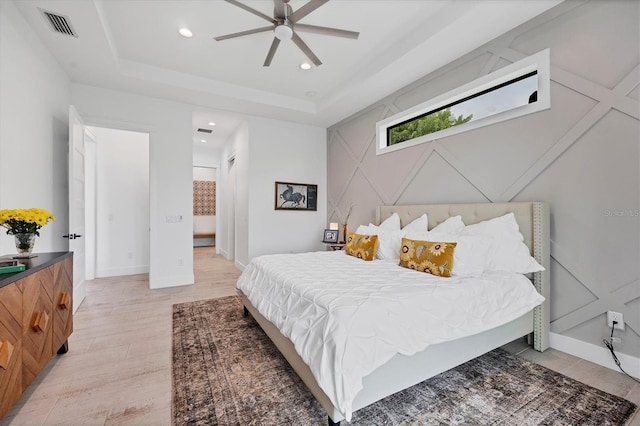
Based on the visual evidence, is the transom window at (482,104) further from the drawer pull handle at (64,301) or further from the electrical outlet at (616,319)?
the drawer pull handle at (64,301)

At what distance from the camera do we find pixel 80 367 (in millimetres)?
2008

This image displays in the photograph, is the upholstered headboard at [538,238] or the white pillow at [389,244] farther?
the white pillow at [389,244]

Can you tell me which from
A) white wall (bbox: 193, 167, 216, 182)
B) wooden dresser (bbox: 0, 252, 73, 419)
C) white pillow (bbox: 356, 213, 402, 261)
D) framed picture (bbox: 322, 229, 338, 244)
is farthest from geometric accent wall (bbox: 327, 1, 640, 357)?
white wall (bbox: 193, 167, 216, 182)

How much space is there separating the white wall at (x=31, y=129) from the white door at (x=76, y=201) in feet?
0.51

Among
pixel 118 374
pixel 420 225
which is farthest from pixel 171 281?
pixel 420 225

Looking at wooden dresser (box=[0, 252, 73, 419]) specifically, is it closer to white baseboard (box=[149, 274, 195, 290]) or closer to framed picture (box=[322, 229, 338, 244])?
white baseboard (box=[149, 274, 195, 290])

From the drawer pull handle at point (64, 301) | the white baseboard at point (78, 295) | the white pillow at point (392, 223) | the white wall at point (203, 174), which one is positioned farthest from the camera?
the white wall at point (203, 174)

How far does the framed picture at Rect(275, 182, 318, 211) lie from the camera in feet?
16.5

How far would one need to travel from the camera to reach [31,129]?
8.17 ft

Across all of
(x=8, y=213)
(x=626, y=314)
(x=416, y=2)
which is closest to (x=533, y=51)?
(x=416, y=2)

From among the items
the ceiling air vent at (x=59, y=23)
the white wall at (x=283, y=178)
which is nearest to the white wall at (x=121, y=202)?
the white wall at (x=283, y=178)

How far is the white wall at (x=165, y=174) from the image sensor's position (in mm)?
3926

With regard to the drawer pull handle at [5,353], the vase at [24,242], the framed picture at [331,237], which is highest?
the vase at [24,242]

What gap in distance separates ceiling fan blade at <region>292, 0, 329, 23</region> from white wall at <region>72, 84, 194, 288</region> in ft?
9.07
